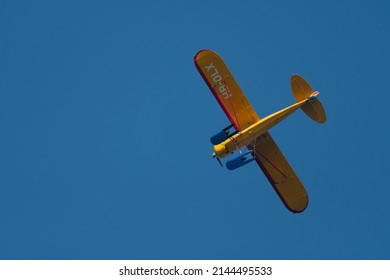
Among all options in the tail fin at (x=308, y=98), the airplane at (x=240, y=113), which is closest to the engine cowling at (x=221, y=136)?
the airplane at (x=240, y=113)

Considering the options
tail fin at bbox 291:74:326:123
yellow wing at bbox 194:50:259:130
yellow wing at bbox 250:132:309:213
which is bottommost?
yellow wing at bbox 250:132:309:213

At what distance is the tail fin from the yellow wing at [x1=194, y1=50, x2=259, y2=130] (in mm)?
2604

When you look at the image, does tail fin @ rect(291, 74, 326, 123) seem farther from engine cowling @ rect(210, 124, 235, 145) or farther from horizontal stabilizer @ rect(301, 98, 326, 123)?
engine cowling @ rect(210, 124, 235, 145)

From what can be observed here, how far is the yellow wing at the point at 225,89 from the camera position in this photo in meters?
44.1

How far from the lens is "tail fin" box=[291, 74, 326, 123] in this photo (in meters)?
43.5

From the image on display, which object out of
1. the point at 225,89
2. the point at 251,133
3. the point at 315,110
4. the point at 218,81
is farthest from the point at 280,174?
the point at 218,81

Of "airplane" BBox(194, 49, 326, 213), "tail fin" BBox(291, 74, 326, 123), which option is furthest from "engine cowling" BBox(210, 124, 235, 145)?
"tail fin" BBox(291, 74, 326, 123)

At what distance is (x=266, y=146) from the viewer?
45719 mm

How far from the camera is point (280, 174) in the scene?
46500 millimetres

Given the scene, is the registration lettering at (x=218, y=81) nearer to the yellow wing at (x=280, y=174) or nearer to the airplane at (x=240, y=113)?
the airplane at (x=240, y=113)
